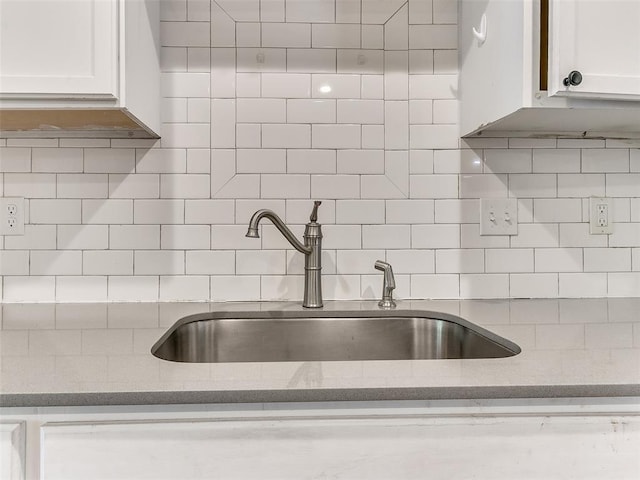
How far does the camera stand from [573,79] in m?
1.14

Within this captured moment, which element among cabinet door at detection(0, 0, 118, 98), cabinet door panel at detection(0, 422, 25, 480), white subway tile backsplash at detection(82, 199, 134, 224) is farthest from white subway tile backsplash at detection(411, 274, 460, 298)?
cabinet door panel at detection(0, 422, 25, 480)

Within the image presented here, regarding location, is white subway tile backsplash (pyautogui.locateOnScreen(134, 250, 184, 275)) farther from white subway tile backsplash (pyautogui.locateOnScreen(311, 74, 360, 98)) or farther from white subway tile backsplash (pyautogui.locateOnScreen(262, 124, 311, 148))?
white subway tile backsplash (pyautogui.locateOnScreen(311, 74, 360, 98))

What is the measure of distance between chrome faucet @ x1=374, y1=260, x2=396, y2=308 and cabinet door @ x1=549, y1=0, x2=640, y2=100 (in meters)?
0.59

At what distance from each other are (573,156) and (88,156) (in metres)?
1.42

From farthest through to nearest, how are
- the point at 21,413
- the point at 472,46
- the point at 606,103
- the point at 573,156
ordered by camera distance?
the point at 573,156 < the point at 472,46 < the point at 606,103 < the point at 21,413

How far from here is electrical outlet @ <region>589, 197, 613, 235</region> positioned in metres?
1.58

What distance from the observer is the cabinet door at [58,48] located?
1144 millimetres

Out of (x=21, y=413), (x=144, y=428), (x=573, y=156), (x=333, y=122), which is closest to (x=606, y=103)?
(x=573, y=156)

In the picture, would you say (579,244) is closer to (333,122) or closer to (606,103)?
(606,103)

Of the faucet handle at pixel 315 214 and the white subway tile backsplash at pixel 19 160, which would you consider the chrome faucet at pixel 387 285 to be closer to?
the faucet handle at pixel 315 214

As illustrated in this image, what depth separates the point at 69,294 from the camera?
151cm

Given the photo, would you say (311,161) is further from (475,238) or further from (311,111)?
(475,238)

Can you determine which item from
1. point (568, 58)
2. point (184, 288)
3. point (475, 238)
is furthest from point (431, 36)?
point (184, 288)

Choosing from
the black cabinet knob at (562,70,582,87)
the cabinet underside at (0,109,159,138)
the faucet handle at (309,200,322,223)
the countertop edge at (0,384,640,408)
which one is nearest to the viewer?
the countertop edge at (0,384,640,408)
